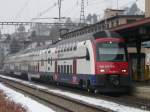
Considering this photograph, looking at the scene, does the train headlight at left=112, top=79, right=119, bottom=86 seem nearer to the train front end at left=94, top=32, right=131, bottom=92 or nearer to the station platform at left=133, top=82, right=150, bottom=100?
the train front end at left=94, top=32, right=131, bottom=92

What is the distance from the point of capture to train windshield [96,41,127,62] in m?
25.1

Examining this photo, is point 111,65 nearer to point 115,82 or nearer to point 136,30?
point 115,82

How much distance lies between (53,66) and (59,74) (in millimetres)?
2508

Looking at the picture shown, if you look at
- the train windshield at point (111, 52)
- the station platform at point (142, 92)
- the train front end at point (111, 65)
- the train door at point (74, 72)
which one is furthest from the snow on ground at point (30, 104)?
the station platform at point (142, 92)

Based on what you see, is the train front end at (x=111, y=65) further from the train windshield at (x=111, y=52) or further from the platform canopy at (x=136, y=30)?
the platform canopy at (x=136, y=30)

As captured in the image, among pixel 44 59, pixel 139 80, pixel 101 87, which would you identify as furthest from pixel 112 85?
pixel 44 59

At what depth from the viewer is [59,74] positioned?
3334 centimetres

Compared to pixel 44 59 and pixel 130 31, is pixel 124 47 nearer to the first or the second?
pixel 130 31

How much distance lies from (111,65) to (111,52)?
76 centimetres

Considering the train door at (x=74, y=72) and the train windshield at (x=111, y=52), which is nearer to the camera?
the train windshield at (x=111, y=52)

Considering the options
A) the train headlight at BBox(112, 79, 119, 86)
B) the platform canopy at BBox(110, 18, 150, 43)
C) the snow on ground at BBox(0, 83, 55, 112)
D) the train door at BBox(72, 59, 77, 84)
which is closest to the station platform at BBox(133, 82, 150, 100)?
the train headlight at BBox(112, 79, 119, 86)

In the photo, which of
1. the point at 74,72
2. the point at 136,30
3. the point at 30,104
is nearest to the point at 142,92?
the point at 136,30

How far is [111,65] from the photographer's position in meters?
25.0

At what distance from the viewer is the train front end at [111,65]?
2470cm
